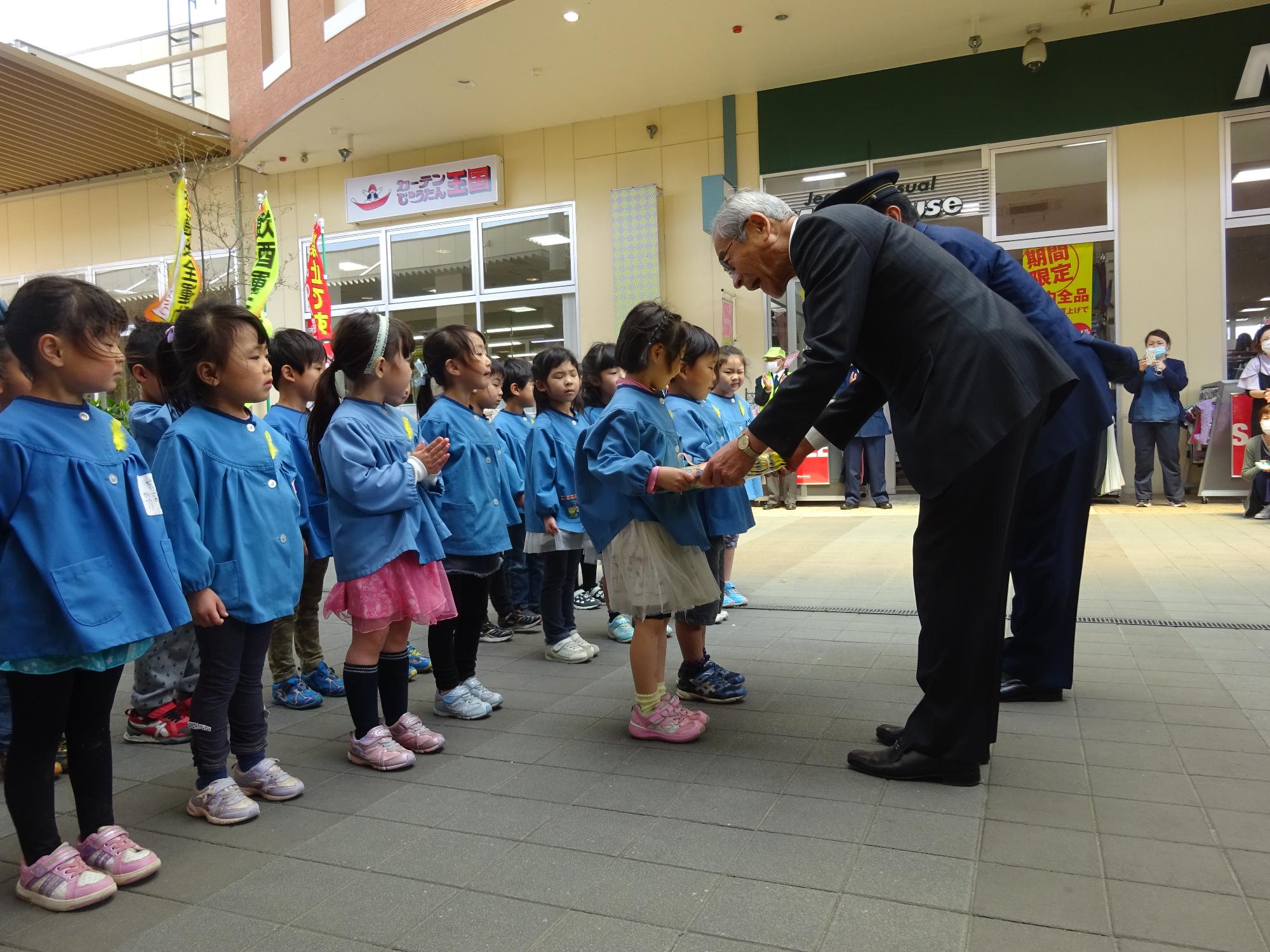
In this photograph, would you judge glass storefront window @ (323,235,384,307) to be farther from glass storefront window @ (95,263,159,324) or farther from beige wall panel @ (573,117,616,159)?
beige wall panel @ (573,117,616,159)

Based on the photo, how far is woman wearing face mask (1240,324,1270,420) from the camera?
8477 mm

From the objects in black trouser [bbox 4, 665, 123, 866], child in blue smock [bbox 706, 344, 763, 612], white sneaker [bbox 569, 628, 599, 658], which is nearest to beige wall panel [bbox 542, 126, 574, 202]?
child in blue smock [bbox 706, 344, 763, 612]

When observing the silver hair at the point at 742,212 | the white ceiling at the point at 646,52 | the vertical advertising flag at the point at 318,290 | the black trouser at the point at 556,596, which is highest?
the white ceiling at the point at 646,52

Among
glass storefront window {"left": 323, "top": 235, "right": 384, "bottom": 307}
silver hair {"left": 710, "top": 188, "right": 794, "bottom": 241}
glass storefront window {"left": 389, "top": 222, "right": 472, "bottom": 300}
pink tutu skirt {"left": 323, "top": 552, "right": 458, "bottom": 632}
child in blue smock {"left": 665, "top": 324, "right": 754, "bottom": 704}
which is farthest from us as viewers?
glass storefront window {"left": 323, "top": 235, "right": 384, "bottom": 307}

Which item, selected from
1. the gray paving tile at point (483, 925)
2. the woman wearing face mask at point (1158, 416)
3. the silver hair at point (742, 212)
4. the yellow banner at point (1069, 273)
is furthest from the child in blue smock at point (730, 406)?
the yellow banner at point (1069, 273)

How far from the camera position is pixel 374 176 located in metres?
13.8

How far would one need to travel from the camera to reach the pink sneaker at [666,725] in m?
2.96

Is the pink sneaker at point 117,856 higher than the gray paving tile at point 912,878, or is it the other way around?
the pink sneaker at point 117,856

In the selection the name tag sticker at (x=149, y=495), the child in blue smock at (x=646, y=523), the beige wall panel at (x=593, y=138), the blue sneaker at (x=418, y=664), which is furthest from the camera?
the beige wall panel at (x=593, y=138)

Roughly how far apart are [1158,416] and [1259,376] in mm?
964

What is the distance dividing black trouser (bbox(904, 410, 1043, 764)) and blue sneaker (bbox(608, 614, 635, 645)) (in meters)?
2.18

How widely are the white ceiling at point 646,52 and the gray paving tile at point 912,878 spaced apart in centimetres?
899

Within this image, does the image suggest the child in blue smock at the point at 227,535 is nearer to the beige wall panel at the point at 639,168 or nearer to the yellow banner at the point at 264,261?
the yellow banner at the point at 264,261

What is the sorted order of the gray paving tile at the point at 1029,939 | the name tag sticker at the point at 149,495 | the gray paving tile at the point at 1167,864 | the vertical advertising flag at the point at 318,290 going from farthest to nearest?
the vertical advertising flag at the point at 318,290 → the name tag sticker at the point at 149,495 → the gray paving tile at the point at 1167,864 → the gray paving tile at the point at 1029,939
